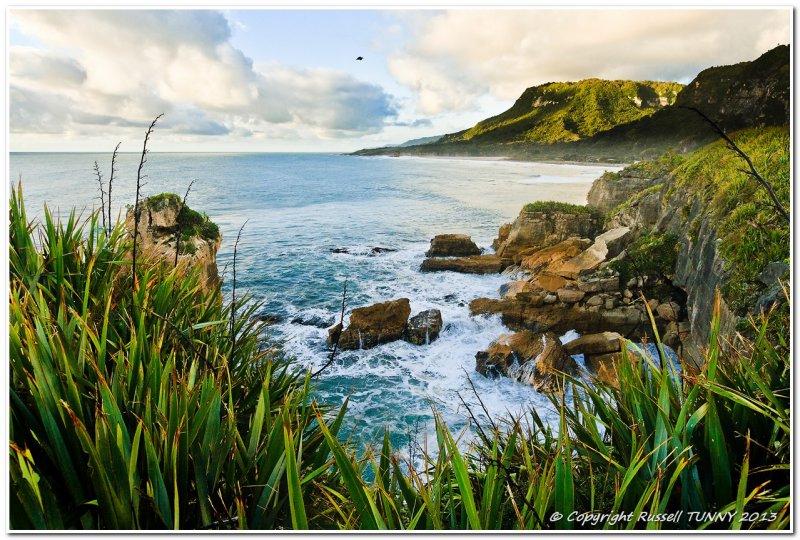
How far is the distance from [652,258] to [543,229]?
14.4 ft

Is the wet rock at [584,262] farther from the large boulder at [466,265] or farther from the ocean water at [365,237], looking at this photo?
the large boulder at [466,265]

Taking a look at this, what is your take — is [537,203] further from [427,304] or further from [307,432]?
[307,432]

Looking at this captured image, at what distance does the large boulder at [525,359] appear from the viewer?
6.83 meters

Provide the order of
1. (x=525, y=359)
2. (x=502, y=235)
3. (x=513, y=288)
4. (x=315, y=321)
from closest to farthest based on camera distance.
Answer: (x=525, y=359), (x=315, y=321), (x=513, y=288), (x=502, y=235)

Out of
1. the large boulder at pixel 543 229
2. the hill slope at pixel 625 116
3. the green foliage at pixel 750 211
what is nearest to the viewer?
the green foliage at pixel 750 211

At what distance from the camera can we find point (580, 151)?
7.79 m

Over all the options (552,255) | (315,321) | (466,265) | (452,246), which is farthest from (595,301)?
(315,321)

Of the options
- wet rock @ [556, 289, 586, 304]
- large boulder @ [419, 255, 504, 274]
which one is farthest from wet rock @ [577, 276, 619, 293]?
large boulder @ [419, 255, 504, 274]

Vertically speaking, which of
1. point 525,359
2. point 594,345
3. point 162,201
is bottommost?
point 525,359

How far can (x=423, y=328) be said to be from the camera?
26.7ft

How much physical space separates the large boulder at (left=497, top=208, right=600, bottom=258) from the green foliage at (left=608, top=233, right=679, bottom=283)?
3.48 metres

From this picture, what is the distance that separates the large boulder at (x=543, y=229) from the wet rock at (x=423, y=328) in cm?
495

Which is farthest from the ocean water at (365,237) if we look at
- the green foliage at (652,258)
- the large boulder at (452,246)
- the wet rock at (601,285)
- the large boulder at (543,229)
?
the wet rock at (601,285)

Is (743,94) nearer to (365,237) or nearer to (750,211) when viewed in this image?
(750,211)
